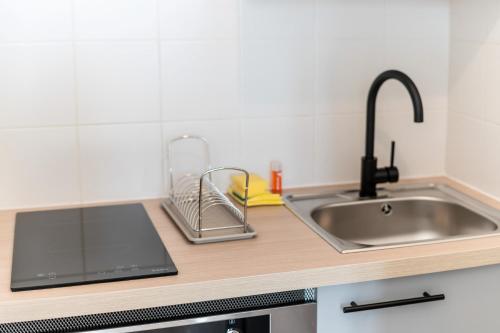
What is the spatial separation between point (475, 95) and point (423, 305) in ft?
2.34

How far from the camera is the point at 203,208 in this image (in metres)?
1.98

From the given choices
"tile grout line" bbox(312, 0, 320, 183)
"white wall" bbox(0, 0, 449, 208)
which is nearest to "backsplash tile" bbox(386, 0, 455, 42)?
"white wall" bbox(0, 0, 449, 208)

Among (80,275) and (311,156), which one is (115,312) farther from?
(311,156)

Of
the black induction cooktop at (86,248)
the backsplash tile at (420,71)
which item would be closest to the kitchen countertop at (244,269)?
the black induction cooktop at (86,248)

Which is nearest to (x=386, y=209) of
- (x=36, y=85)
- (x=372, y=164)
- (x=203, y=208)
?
(x=372, y=164)

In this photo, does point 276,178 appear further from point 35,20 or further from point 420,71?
point 35,20

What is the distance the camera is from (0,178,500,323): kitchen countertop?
1485 millimetres

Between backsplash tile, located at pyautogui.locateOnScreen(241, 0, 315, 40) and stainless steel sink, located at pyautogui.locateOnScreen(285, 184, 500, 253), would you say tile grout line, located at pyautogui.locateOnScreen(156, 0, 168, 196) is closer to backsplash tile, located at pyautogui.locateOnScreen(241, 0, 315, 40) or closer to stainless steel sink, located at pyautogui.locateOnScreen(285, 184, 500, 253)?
backsplash tile, located at pyautogui.locateOnScreen(241, 0, 315, 40)

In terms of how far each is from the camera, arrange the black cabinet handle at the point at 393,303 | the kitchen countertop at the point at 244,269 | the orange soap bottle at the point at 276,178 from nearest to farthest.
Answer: the kitchen countertop at the point at 244,269 → the black cabinet handle at the point at 393,303 → the orange soap bottle at the point at 276,178

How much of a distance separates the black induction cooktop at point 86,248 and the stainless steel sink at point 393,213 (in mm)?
452

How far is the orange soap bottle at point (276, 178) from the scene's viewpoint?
216cm

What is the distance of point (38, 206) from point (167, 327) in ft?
2.16

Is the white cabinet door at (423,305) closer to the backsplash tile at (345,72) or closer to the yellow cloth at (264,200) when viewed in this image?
the yellow cloth at (264,200)

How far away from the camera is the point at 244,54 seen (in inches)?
83.6
